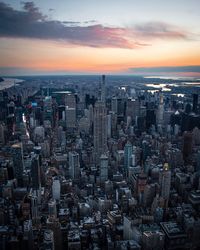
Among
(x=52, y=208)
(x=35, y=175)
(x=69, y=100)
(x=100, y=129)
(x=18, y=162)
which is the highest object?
(x=69, y=100)

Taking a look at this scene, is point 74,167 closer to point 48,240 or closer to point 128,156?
point 128,156

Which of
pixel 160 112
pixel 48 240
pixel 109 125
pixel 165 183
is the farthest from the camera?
pixel 160 112

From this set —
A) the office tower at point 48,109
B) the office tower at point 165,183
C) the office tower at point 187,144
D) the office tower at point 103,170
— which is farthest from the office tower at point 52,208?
the office tower at point 48,109

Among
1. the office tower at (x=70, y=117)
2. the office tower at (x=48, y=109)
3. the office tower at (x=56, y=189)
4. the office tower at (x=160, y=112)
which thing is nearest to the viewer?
the office tower at (x=56, y=189)

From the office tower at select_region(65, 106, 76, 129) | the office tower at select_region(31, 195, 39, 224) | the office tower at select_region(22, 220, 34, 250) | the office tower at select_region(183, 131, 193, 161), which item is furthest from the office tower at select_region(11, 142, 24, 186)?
the office tower at select_region(183, 131, 193, 161)

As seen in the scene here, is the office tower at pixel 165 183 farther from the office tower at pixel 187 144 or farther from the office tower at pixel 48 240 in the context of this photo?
the office tower at pixel 48 240

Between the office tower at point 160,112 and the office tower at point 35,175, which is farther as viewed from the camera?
the office tower at point 160,112

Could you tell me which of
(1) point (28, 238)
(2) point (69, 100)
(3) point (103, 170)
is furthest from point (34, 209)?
(2) point (69, 100)
